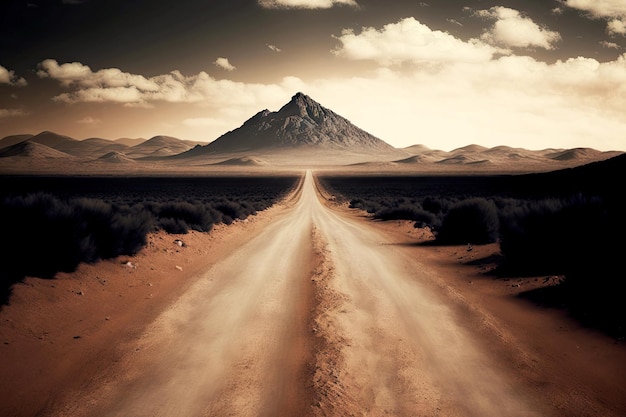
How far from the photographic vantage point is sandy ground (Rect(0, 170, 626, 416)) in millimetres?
4711

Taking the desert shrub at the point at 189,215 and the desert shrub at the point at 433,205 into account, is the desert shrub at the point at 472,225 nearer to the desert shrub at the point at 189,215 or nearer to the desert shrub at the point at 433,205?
the desert shrub at the point at 189,215

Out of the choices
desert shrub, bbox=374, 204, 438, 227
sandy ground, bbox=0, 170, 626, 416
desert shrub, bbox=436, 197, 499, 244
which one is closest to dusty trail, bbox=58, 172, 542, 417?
sandy ground, bbox=0, 170, 626, 416

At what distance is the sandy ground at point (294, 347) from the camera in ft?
15.5

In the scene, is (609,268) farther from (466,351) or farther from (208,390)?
(208,390)

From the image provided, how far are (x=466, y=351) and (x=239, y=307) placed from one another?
14.5 ft

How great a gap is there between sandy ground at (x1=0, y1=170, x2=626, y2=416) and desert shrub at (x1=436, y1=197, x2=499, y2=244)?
553cm

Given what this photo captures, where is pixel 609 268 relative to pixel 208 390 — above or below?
above

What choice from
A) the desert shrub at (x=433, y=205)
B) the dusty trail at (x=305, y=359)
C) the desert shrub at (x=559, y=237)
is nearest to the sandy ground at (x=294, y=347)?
the dusty trail at (x=305, y=359)

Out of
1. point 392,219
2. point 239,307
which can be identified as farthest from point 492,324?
point 392,219

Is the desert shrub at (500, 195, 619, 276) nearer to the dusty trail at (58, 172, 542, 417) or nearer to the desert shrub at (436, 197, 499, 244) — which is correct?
the desert shrub at (436, 197, 499, 244)

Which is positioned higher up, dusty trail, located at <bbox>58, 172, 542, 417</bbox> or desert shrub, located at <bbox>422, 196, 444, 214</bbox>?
desert shrub, located at <bbox>422, 196, 444, 214</bbox>

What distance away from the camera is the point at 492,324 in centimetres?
723

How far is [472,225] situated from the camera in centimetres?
1596

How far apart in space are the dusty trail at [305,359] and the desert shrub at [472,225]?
6953 millimetres
